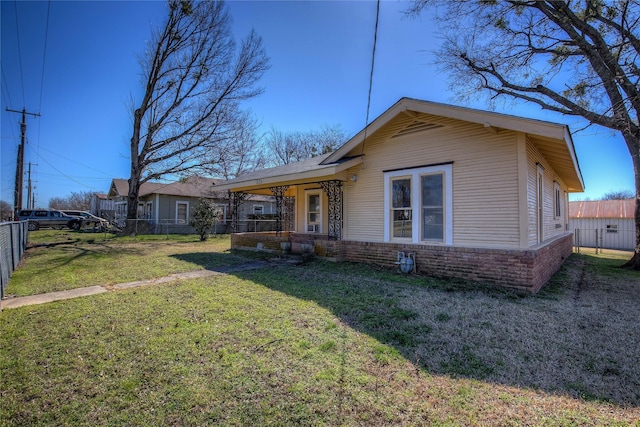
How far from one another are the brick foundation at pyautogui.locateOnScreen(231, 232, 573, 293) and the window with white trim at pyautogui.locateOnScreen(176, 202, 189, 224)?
17.1 metres

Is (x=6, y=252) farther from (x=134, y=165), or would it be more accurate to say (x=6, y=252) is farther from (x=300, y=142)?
(x=300, y=142)

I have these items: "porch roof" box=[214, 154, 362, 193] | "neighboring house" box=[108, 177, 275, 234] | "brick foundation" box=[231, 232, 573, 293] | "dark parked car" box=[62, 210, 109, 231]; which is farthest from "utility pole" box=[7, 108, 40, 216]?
"brick foundation" box=[231, 232, 573, 293]

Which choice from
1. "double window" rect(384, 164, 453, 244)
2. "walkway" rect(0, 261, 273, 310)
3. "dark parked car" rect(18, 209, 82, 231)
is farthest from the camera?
"dark parked car" rect(18, 209, 82, 231)

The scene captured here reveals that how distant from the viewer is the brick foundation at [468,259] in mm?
6145

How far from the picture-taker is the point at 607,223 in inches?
999

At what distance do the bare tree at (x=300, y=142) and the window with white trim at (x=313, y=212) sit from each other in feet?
57.5

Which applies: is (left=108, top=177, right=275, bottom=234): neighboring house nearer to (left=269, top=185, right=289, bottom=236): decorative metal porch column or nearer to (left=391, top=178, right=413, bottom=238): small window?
(left=269, top=185, right=289, bottom=236): decorative metal porch column

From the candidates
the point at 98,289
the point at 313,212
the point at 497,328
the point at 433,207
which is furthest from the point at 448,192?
the point at 98,289

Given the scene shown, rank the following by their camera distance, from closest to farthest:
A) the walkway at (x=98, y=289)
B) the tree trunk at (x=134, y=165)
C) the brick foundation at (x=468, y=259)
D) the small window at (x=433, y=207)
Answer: the walkway at (x=98, y=289) → the brick foundation at (x=468, y=259) → the small window at (x=433, y=207) → the tree trunk at (x=134, y=165)

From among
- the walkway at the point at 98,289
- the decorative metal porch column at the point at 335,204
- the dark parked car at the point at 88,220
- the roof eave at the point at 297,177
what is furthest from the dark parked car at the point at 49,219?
the decorative metal porch column at the point at 335,204

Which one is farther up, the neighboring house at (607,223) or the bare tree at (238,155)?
the bare tree at (238,155)

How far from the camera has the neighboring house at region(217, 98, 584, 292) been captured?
6324 millimetres

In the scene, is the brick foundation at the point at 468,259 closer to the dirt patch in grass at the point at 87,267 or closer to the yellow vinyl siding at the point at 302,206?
the yellow vinyl siding at the point at 302,206

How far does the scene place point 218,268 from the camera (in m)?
8.45
